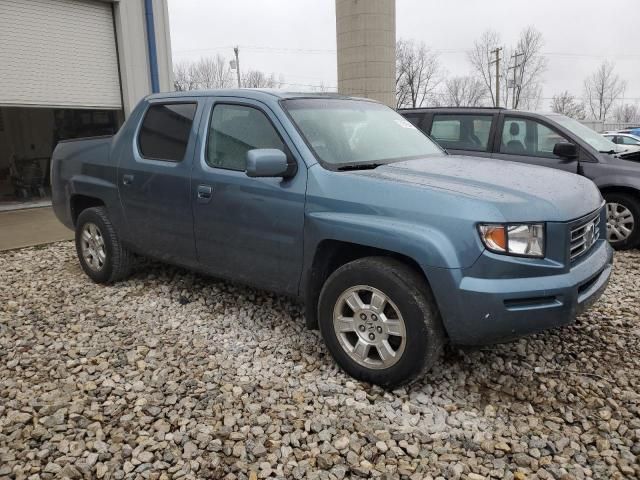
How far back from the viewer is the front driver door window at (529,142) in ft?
21.5

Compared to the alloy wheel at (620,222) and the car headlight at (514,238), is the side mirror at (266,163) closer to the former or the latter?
the car headlight at (514,238)

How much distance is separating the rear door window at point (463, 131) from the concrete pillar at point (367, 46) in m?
12.1

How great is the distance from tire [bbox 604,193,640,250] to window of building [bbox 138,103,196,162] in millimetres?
4976

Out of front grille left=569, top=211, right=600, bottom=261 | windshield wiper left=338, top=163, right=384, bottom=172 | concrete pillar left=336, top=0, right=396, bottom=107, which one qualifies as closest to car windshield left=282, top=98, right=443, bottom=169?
windshield wiper left=338, top=163, right=384, bottom=172

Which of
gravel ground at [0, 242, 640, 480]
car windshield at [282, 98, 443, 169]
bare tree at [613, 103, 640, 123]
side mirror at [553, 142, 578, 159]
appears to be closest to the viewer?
gravel ground at [0, 242, 640, 480]

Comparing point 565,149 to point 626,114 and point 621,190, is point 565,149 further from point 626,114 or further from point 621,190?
point 626,114

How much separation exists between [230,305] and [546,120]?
4662 mm

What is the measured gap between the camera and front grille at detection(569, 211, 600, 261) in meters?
2.98

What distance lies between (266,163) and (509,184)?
1.44 meters

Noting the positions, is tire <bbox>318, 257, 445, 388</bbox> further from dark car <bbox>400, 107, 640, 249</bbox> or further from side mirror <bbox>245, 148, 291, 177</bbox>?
dark car <bbox>400, 107, 640, 249</bbox>

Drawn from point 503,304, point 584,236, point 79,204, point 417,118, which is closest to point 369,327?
point 503,304

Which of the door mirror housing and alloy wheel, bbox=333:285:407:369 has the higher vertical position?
the door mirror housing

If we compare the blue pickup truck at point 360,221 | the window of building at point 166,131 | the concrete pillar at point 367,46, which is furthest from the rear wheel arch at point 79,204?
the concrete pillar at point 367,46

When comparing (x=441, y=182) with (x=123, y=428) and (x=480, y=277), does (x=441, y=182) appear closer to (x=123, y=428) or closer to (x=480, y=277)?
(x=480, y=277)
